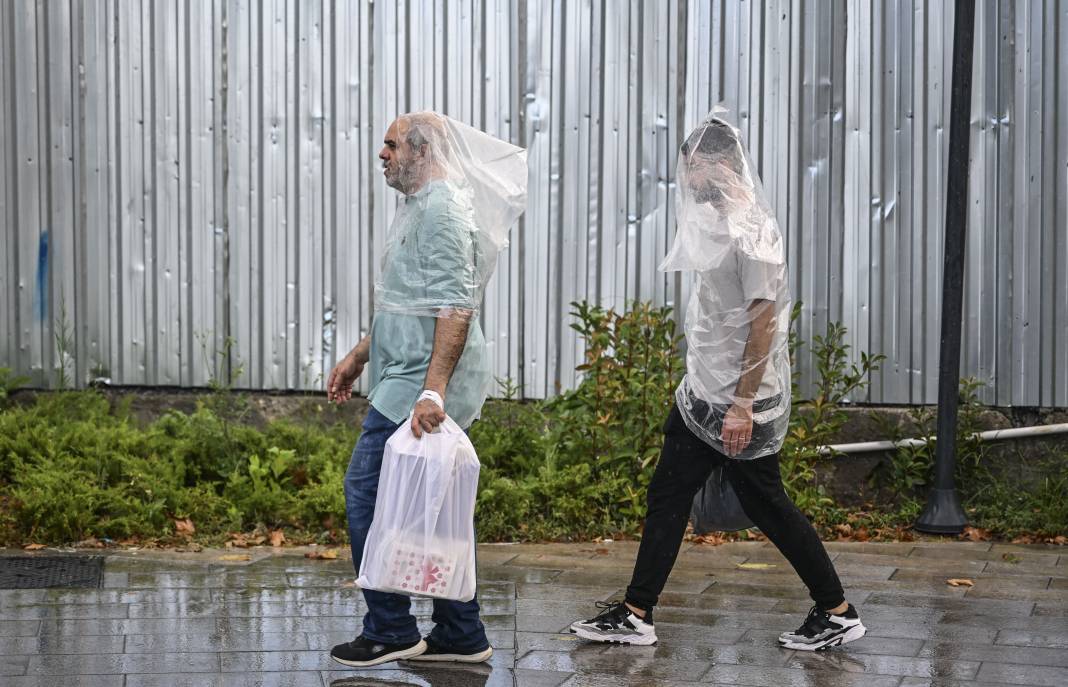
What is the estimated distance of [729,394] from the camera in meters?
4.86

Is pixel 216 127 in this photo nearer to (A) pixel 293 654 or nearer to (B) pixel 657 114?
(B) pixel 657 114

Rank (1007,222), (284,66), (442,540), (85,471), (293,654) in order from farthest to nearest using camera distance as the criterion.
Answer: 1. (284,66)
2. (1007,222)
3. (85,471)
4. (293,654)
5. (442,540)

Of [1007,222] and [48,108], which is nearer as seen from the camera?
[1007,222]

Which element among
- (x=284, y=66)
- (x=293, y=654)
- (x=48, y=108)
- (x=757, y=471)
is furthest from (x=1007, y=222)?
(x=48, y=108)

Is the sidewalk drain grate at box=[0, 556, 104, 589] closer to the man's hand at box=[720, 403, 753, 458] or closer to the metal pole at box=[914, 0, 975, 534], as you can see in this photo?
the man's hand at box=[720, 403, 753, 458]

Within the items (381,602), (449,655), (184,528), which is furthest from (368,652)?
(184,528)

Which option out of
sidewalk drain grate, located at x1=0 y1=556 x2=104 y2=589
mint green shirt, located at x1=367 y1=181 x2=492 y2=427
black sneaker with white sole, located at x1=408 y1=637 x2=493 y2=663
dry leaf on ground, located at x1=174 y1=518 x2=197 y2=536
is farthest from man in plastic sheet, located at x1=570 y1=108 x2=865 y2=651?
dry leaf on ground, located at x1=174 y1=518 x2=197 y2=536

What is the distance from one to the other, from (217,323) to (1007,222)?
511cm

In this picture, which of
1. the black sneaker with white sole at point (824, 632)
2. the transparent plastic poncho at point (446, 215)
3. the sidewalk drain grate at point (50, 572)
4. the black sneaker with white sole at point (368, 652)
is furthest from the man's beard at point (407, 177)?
the sidewalk drain grate at point (50, 572)

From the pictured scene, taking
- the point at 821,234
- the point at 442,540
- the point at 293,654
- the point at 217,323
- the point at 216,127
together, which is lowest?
the point at 293,654

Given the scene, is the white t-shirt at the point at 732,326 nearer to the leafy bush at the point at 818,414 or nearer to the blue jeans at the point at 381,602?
the blue jeans at the point at 381,602

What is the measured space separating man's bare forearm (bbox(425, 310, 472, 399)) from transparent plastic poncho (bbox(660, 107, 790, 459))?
887mm

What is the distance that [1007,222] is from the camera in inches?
313

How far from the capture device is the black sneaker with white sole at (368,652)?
4.59m
